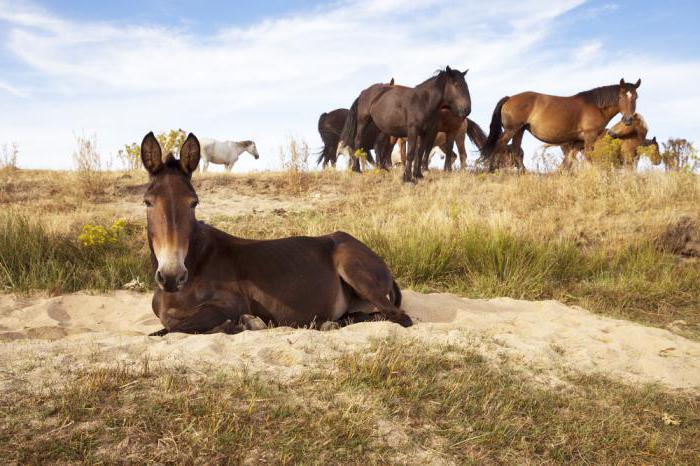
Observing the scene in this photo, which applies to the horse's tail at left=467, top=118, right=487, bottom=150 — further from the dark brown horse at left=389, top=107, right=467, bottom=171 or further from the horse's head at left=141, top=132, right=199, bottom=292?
the horse's head at left=141, top=132, right=199, bottom=292

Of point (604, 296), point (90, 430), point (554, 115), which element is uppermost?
point (554, 115)

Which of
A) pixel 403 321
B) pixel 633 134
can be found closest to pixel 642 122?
pixel 633 134

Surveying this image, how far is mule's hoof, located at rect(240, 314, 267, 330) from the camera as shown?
4.80 m

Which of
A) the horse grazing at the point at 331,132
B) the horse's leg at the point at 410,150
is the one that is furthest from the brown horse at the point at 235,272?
the horse grazing at the point at 331,132

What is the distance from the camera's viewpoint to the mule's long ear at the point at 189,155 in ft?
15.4

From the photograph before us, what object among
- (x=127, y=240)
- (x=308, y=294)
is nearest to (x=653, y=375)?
(x=308, y=294)

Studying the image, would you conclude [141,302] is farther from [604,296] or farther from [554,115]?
[554,115]

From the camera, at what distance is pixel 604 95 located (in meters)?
15.2

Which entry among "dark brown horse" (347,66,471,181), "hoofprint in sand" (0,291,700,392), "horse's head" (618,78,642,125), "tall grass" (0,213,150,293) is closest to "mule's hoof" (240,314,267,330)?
→ "hoofprint in sand" (0,291,700,392)

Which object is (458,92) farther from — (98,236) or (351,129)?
(98,236)

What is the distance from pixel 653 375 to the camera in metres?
4.72

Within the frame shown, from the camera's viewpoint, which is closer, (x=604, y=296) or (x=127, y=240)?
(x=604, y=296)

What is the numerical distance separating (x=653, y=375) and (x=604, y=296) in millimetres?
3073

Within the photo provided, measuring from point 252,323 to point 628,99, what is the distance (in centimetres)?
1303
